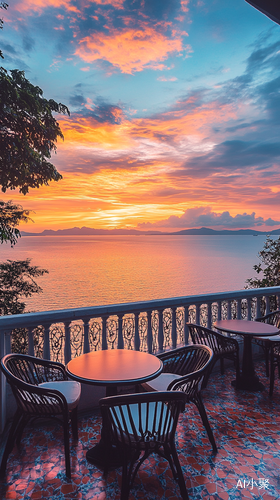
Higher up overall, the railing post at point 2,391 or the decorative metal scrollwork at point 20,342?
the railing post at point 2,391

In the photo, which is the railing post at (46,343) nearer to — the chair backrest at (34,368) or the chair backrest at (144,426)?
the chair backrest at (34,368)

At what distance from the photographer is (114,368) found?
2.63 metres

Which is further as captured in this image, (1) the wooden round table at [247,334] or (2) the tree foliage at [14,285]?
(2) the tree foliage at [14,285]

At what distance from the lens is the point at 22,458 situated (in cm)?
268

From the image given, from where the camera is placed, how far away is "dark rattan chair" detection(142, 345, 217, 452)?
2.50m

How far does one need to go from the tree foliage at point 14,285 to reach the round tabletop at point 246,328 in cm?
908

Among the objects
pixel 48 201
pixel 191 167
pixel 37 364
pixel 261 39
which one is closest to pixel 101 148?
pixel 191 167

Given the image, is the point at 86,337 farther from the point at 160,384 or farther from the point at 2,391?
the point at 160,384

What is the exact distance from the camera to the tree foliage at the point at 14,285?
11133mm

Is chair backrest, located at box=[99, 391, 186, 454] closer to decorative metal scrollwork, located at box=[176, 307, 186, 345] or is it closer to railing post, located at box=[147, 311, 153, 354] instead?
railing post, located at box=[147, 311, 153, 354]

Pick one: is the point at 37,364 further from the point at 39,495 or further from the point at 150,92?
the point at 150,92

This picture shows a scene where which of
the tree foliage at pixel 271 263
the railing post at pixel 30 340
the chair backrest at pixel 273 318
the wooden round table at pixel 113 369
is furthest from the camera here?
the tree foliage at pixel 271 263

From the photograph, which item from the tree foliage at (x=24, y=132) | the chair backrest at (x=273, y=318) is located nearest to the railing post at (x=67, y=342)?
the chair backrest at (x=273, y=318)

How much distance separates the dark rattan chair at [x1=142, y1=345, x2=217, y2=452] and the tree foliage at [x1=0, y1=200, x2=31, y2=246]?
698cm
